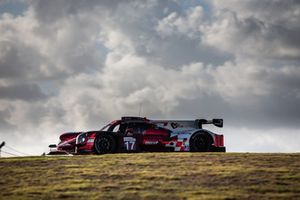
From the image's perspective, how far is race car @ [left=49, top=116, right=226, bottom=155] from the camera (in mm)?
19656

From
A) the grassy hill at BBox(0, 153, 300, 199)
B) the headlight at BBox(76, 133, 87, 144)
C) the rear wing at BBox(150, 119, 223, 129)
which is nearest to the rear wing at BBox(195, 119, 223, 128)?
the rear wing at BBox(150, 119, 223, 129)

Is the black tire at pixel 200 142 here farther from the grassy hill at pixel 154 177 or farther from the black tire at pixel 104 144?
the grassy hill at pixel 154 177

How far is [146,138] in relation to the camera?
67.5ft

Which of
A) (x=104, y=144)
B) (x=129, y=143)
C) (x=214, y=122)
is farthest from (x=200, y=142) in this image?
(x=104, y=144)

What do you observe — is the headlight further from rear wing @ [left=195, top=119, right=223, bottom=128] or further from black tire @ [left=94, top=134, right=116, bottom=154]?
rear wing @ [left=195, top=119, right=223, bottom=128]

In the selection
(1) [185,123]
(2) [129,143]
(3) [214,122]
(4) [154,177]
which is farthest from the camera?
(3) [214,122]

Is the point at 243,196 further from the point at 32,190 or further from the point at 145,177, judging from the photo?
the point at 32,190

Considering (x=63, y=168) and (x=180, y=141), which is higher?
(x=180, y=141)

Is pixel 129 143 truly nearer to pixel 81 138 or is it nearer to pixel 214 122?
pixel 81 138

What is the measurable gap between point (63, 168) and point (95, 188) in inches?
131

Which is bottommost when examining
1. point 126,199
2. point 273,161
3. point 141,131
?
point 126,199

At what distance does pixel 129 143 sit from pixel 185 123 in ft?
9.71

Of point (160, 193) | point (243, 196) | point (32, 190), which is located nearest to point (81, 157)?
point (32, 190)

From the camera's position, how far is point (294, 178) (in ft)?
40.6
